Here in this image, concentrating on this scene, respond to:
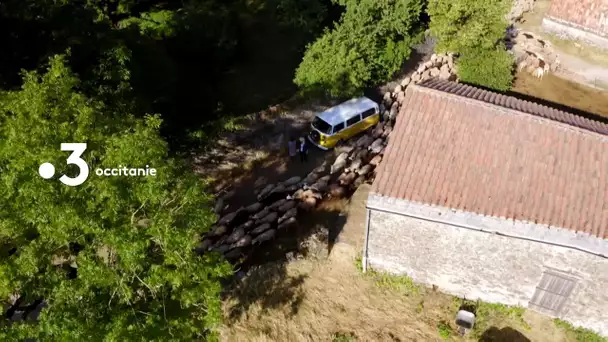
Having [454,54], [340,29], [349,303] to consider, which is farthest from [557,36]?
[349,303]

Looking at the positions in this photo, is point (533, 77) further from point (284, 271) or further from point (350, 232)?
point (284, 271)

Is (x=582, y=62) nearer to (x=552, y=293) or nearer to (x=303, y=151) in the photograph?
(x=303, y=151)

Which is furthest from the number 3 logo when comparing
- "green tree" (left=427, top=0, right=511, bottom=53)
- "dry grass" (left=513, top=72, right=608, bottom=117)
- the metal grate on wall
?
"dry grass" (left=513, top=72, right=608, bottom=117)

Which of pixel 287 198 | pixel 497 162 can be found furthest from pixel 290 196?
pixel 497 162

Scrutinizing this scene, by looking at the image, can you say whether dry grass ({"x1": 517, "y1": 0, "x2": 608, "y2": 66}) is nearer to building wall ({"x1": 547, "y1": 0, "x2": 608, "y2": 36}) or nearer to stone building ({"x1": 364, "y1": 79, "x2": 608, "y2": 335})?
building wall ({"x1": 547, "y1": 0, "x2": 608, "y2": 36})

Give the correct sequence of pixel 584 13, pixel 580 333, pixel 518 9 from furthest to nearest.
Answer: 1. pixel 518 9
2. pixel 584 13
3. pixel 580 333

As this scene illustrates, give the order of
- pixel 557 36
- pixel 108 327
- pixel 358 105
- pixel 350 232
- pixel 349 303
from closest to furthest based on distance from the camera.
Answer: pixel 108 327 < pixel 349 303 < pixel 350 232 < pixel 358 105 < pixel 557 36
